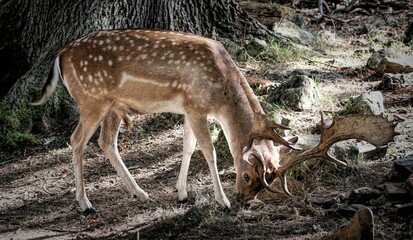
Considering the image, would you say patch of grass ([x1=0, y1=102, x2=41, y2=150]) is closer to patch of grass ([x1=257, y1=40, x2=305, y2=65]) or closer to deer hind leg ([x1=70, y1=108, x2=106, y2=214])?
deer hind leg ([x1=70, y1=108, x2=106, y2=214])

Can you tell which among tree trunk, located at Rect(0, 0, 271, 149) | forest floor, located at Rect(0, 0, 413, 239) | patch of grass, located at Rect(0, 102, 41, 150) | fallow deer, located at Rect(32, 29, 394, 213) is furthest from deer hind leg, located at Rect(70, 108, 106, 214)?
tree trunk, located at Rect(0, 0, 271, 149)

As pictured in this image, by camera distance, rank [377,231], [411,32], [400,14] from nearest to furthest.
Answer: [377,231], [411,32], [400,14]

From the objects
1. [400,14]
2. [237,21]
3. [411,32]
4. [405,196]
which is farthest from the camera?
[400,14]

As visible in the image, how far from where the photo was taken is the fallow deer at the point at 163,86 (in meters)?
5.86

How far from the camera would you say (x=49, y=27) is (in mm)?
8188

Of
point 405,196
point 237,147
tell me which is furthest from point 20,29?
point 405,196

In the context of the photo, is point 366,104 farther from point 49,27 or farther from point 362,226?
point 49,27

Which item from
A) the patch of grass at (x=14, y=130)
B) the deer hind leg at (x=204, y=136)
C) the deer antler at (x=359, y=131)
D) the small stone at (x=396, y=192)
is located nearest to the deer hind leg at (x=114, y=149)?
the deer hind leg at (x=204, y=136)

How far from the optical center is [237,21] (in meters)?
9.29

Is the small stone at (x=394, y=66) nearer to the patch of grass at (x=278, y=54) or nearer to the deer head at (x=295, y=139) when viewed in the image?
the patch of grass at (x=278, y=54)

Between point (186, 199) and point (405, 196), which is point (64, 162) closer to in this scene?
point (186, 199)

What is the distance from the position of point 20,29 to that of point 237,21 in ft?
9.82

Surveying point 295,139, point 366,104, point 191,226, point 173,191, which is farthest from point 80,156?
point 366,104

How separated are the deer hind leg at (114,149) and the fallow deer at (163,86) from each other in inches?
0.6
